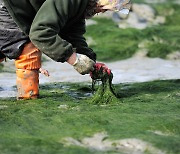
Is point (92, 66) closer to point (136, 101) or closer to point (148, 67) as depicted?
point (136, 101)

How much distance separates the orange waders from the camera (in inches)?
166

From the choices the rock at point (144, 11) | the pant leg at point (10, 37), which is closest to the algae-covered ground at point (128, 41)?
the rock at point (144, 11)

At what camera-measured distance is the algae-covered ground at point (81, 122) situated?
3000mm

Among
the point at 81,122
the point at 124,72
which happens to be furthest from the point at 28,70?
the point at 124,72

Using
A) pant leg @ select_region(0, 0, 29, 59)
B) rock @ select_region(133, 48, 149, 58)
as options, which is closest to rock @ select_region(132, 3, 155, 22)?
rock @ select_region(133, 48, 149, 58)

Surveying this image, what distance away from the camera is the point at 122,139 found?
121 inches

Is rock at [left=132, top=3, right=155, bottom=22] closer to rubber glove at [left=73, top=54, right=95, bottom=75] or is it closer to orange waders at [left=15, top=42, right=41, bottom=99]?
orange waders at [left=15, top=42, right=41, bottom=99]

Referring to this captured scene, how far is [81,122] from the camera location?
3.41m

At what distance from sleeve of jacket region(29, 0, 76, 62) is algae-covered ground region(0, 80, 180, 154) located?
414 mm

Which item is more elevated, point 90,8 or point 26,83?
point 90,8

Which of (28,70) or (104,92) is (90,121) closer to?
(104,92)

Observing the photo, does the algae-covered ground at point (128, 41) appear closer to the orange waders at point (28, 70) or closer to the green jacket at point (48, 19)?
the orange waders at point (28, 70)

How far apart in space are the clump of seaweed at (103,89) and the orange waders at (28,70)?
0.45m

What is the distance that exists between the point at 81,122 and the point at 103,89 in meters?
0.86
